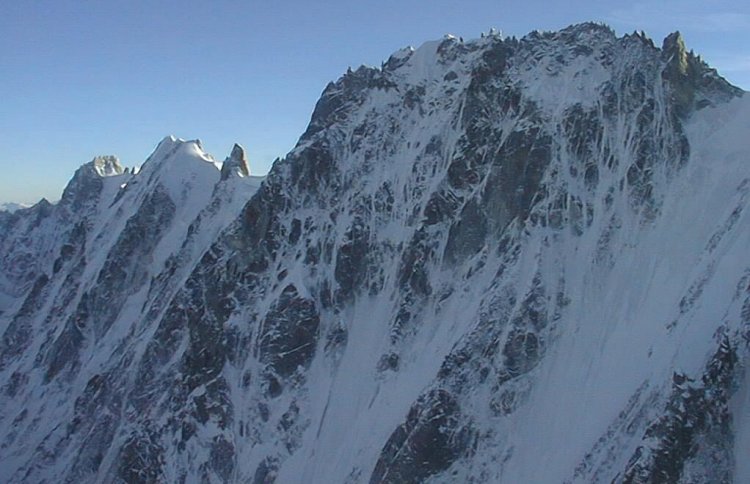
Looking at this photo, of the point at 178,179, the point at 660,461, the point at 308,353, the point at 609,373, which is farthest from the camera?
the point at 178,179

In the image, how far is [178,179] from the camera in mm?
170375

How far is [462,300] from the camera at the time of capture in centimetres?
10412

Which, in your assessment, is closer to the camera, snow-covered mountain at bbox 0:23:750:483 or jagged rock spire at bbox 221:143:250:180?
snow-covered mountain at bbox 0:23:750:483

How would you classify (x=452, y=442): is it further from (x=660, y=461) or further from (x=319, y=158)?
(x=319, y=158)

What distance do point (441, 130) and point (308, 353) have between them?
40.7m

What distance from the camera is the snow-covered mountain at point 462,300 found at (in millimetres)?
83000

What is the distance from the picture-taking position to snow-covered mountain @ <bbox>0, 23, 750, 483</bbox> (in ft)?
272

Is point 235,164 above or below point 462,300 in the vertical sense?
above

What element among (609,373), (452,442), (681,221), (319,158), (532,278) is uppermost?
A: (319,158)

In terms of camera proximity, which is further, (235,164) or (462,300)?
(235,164)

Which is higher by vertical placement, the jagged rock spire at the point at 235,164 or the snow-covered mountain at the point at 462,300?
the jagged rock spire at the point at 235,164

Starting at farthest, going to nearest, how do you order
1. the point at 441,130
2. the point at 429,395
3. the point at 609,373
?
the point at 441,130 < the point at 429,395 < the point at 609,373

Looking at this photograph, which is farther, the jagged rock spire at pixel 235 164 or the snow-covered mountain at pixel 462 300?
the jagged rock spire at pixel 235 164

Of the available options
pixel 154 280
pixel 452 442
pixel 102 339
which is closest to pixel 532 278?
pixel 452 442
